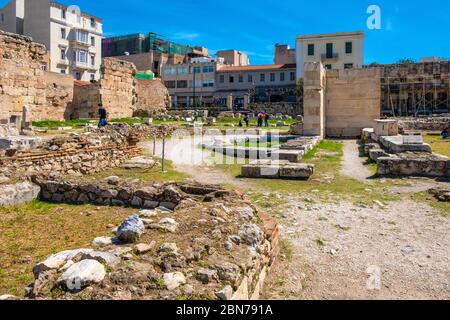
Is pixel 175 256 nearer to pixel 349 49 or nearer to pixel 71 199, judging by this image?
pixel 71 199

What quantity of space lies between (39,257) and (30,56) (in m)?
16.3

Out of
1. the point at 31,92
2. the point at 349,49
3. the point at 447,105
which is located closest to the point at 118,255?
the point at 31,92

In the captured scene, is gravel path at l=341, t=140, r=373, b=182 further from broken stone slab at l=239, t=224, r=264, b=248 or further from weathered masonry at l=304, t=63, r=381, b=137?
broken stone slab at l=239, t=224, r=264, b=248

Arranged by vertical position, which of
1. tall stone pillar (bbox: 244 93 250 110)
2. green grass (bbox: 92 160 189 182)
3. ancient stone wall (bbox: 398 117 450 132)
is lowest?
green grass (bbox: 92 160 189 182)

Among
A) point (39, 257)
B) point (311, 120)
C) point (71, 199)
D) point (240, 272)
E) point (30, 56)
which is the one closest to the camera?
point (240, 272)

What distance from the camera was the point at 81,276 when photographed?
10.8ft

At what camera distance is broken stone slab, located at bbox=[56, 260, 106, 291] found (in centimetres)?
325

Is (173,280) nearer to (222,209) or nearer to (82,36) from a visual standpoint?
(222,209)

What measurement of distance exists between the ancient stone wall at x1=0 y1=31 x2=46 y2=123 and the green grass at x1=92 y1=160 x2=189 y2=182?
25.3 feet

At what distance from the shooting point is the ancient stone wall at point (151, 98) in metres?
35.5

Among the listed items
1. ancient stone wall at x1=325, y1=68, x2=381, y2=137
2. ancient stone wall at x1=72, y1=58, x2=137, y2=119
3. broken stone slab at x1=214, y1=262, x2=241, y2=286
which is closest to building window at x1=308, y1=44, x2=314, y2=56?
ancient stone wall at x1=72, y1=58, x2=137, y2=119

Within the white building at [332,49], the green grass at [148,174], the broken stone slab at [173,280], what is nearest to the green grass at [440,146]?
the green grass at [148,174]

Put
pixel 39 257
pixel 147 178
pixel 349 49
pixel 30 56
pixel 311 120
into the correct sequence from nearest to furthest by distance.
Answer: pixel 39 257 < pixel 147 178 < pixel 30 56 < pixel 311 120 < pixel 349 49

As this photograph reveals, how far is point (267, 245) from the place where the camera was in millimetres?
5070
